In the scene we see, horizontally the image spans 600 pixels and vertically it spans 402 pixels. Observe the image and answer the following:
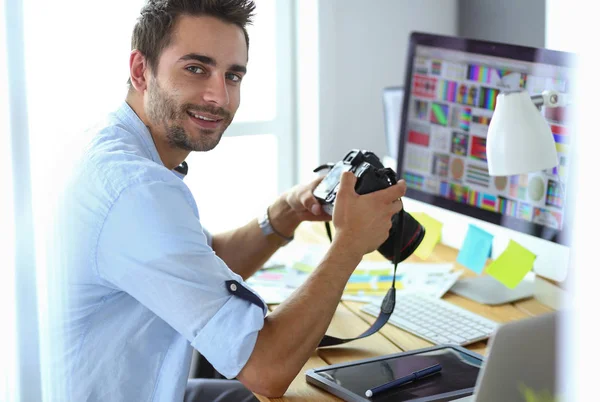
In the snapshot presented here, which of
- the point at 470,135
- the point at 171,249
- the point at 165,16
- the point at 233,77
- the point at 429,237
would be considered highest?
the point at 165,16

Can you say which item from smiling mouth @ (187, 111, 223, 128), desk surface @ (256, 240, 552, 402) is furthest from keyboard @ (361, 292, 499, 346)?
Result: smiling mouth @ (187, 111, 223, 128)

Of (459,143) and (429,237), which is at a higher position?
(459,143)

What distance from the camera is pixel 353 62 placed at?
2387mm

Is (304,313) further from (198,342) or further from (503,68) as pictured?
(503,68)

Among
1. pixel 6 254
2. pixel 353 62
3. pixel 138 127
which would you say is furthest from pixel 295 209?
pixel 353 62

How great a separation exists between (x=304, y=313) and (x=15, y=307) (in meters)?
0.42

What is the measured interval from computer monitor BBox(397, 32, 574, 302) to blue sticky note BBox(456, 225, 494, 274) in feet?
0.16

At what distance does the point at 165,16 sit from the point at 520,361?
85cm

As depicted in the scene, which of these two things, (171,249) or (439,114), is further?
(439,114)

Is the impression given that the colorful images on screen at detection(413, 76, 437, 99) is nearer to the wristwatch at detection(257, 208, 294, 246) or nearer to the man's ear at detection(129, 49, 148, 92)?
the wristwatch at detection(257, 208, 294, 246)

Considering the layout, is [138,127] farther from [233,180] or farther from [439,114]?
[233,180]

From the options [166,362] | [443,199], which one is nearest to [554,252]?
[443,199]

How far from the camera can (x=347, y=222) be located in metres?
1.19

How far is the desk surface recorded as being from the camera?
Answer: 1.10m
